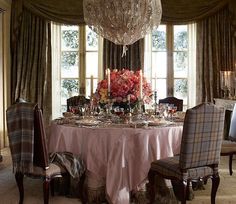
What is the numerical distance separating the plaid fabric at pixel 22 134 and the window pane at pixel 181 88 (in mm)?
3969

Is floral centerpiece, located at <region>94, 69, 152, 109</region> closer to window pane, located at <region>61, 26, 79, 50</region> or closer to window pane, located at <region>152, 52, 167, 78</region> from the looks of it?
window pane, located at <region>152, 52, 167, 78</region>

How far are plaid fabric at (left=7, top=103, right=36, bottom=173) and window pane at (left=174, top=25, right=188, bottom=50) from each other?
406cm

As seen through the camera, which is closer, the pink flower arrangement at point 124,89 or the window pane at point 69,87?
the pink flower arrangement at point 124,89

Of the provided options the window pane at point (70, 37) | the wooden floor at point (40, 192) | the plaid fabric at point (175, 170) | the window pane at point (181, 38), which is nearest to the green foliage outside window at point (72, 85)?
the window pane at point (70, 37)

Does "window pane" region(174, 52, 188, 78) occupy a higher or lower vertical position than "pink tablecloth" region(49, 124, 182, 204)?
higher

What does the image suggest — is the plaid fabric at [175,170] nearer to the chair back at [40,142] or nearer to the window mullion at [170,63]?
the chair back at [40,142]

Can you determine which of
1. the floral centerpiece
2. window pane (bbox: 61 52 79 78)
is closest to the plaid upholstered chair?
the floral centerpiece

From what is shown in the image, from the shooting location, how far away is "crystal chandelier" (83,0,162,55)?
4.12 metres

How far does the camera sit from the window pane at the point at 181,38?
6.71 meters

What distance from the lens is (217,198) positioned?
380 cm

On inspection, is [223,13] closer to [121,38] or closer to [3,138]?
[121,38]

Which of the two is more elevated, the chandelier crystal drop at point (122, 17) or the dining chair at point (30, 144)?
the chandelier crystal drop at point (122, 17)

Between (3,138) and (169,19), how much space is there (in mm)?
3513

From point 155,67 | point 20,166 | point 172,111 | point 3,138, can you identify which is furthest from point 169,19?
point 20,166
